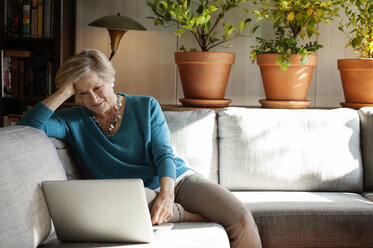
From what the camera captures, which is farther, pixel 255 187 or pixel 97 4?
pixel 97 4

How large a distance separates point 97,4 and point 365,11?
1699 mm

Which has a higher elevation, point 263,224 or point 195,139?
point 195,139

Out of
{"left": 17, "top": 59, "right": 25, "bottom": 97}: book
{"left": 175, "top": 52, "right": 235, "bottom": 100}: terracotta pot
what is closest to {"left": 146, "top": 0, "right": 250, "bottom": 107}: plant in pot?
{"left": 175, "top": 52, "right": 235, "bottom": 100}: terracotta pot

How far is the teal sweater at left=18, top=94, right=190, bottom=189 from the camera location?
1.91 m

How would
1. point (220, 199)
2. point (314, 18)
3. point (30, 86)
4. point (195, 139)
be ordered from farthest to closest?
point (30, 86), point (314, 18), point (195, 139), point (220, 199)

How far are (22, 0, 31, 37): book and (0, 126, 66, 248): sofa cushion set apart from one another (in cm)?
148

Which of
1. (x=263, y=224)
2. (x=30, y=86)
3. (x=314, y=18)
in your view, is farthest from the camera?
(x=30, y=86)

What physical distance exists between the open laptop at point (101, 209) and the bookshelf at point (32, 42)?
5.39 ft

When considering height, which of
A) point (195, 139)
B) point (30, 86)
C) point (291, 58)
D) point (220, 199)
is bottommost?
point (220, 199)

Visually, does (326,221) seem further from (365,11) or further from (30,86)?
(30,86)

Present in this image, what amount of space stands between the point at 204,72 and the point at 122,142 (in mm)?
860

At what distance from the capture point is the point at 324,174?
2363 mm

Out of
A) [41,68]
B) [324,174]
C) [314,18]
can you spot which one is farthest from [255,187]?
[41,68]

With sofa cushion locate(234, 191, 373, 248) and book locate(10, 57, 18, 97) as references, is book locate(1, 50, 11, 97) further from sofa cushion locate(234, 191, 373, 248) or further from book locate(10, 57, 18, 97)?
sofa cushion locate(234, 191, 373, 248)
